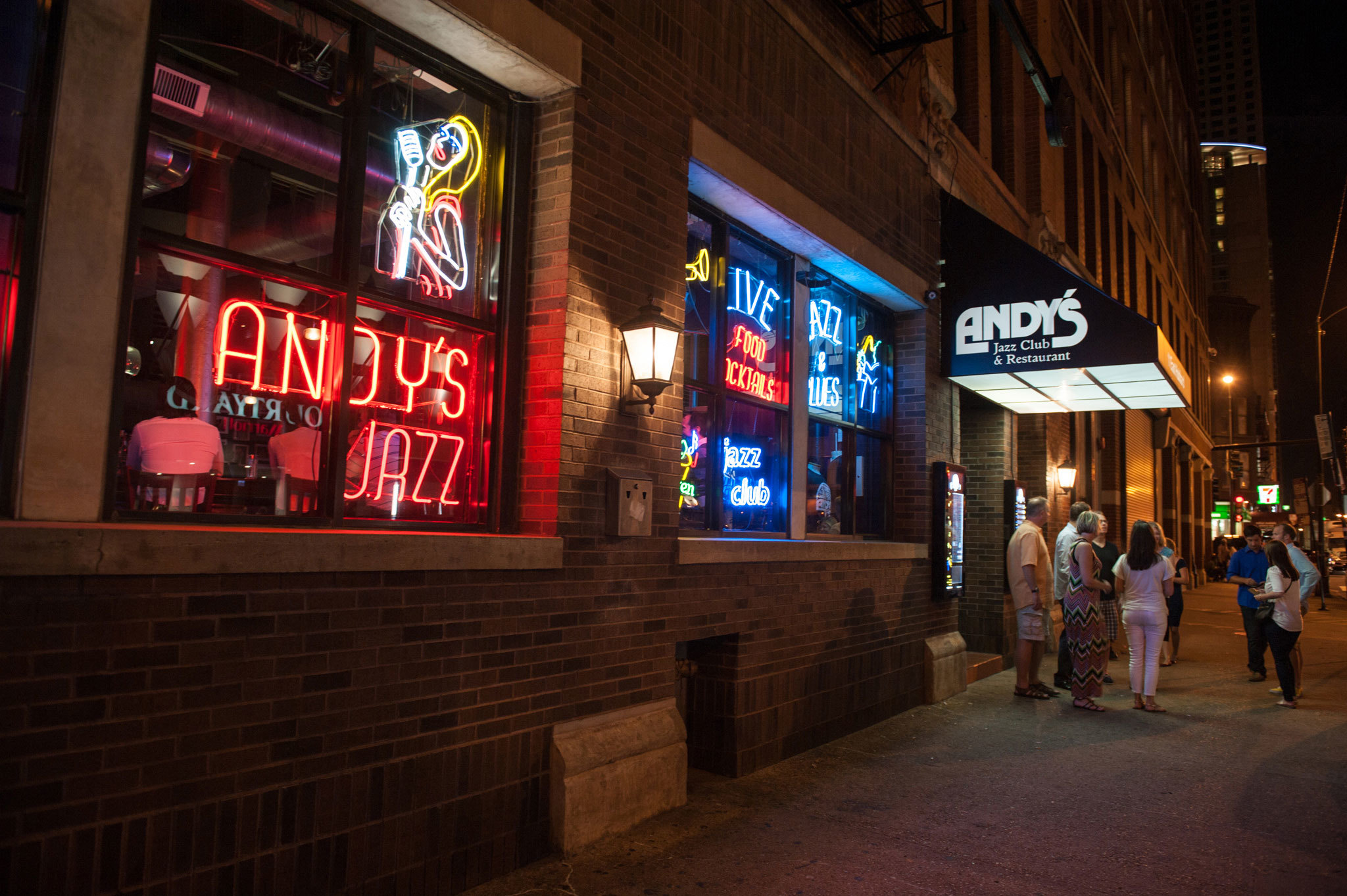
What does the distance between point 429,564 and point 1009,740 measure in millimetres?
5496

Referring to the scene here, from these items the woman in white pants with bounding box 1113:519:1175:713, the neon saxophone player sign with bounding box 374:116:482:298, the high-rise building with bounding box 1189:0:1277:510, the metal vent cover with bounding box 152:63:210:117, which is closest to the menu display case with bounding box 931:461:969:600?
the woman in white pants with bounding box 1113:519:1175:713

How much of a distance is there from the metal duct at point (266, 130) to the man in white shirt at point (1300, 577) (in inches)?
396

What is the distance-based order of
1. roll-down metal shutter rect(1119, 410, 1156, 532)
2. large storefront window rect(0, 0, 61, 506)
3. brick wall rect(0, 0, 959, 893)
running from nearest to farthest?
1. brick wall rect(0, 0, 959, 893)
2. large storefront window rect(0, 0, 61, 506)
3. roll-down metal shutter rect(1119, 410, 1156, 532)

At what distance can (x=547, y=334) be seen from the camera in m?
4.90

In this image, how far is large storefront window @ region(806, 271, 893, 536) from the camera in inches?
323

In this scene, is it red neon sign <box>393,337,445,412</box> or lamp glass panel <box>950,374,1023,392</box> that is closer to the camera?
red neon sign <box>393,337,445,412</box>

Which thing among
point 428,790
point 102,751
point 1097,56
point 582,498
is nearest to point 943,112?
point 582,498

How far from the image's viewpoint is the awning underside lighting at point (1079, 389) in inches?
359

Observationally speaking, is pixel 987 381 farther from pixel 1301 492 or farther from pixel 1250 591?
pixel 1301 492

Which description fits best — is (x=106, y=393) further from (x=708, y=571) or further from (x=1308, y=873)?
(x=1308, y=873)

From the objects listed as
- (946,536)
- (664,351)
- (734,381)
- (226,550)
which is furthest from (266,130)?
(946,536)

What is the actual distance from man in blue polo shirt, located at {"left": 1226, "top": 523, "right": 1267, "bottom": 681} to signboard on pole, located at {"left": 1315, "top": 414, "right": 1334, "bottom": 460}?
21783 mm

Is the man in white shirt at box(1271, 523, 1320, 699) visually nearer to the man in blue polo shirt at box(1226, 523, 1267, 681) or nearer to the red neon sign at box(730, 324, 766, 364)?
the man in blue polo shirt at box(1226, 523, 1267, 681)

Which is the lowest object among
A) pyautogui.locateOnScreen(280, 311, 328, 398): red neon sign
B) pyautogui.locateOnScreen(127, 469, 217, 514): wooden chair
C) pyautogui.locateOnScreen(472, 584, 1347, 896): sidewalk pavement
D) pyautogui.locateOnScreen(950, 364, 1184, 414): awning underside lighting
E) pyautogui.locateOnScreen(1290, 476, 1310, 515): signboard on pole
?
pyautogui.locateOnScreen(472, 584, 1347, 896): sidewalk pavement
